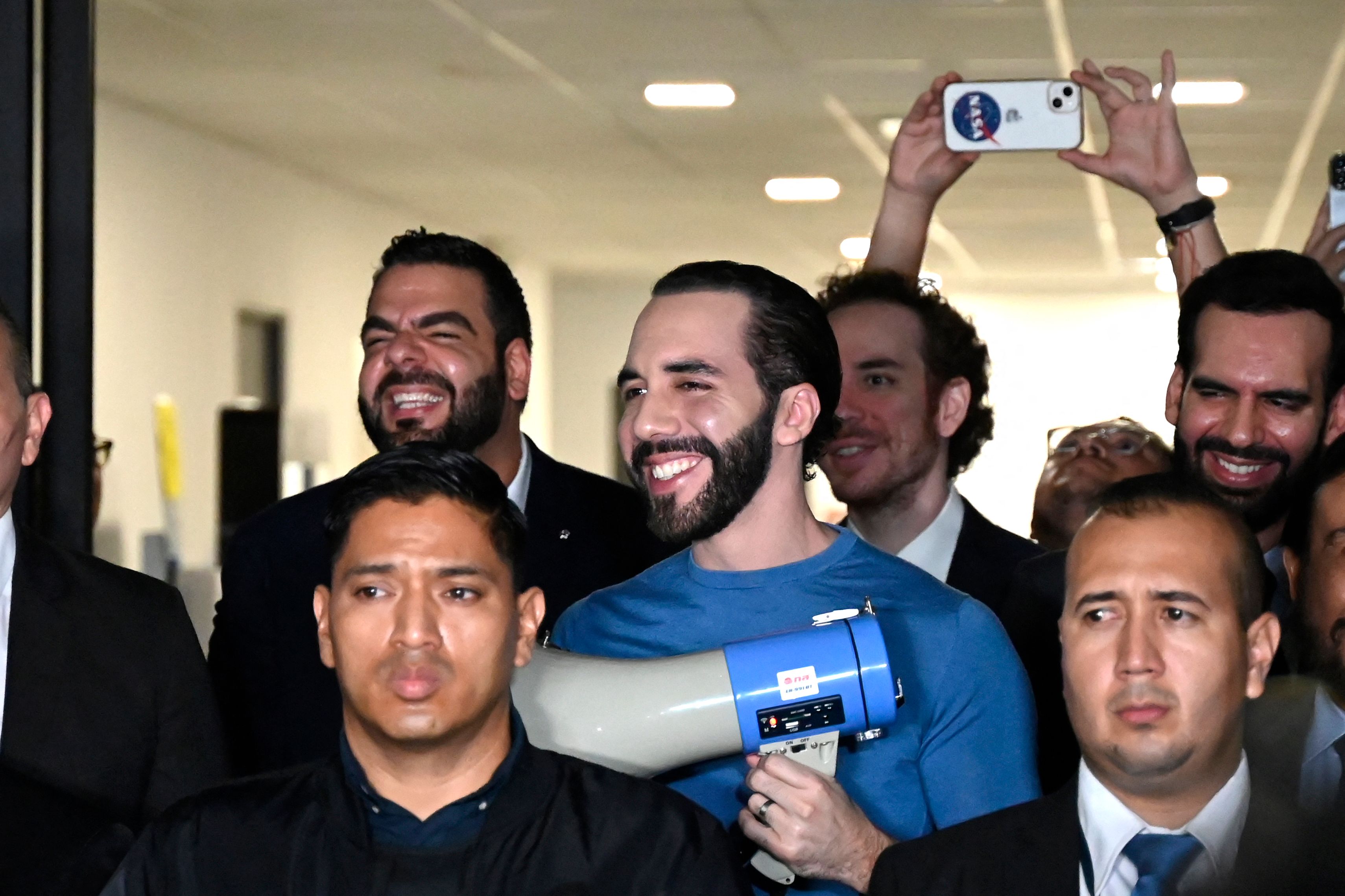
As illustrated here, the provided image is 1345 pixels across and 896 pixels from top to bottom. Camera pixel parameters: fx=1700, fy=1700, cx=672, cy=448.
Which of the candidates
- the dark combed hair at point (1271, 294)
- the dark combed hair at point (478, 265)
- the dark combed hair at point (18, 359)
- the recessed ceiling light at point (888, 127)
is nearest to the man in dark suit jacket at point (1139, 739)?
the dark combed hair at point (1271, 294)

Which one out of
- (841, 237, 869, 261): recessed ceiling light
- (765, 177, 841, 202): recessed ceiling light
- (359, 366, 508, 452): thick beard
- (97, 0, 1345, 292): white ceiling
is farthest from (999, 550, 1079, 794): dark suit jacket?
(841, 237, 869, 261): recessed ceiling light

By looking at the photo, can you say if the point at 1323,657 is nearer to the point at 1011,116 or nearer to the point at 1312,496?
the point at 1312,496

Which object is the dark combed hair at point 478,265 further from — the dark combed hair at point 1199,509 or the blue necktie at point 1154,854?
the blue necktie at point 1154,854

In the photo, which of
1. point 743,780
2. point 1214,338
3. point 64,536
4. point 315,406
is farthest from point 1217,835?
point 315,406

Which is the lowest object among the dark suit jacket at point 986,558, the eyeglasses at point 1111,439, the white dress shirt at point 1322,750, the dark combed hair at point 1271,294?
the white dress shirt at point 1322,750

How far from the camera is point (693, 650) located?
213 centimetres

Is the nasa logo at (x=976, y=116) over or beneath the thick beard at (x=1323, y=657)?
over

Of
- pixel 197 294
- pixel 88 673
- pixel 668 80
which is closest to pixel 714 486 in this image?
pixel 88 673

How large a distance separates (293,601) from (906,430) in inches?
45.9

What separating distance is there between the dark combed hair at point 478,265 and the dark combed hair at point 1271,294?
1.13 metres

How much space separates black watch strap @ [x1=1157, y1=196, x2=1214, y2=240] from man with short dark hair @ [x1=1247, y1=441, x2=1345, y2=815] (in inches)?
31.7

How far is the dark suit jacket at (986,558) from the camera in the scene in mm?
2963

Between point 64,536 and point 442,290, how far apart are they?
746 millimetres

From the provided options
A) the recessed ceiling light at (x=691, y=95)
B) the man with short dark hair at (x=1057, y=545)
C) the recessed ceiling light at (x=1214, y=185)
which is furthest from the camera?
the recessed ceiling light at (x=1214, y=185)
